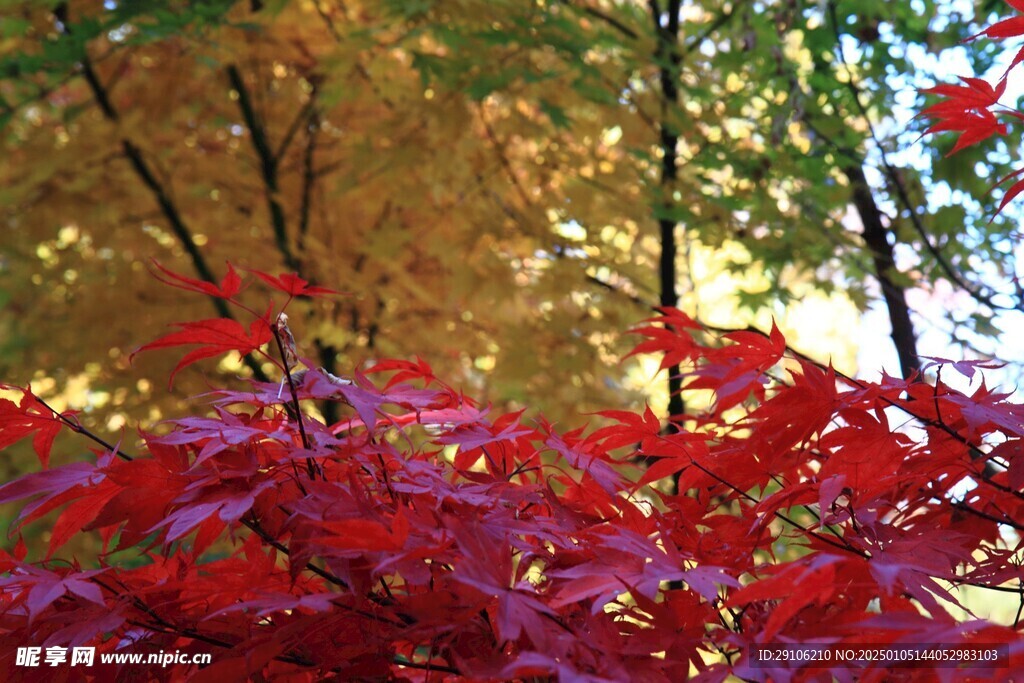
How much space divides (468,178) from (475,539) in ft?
5.85

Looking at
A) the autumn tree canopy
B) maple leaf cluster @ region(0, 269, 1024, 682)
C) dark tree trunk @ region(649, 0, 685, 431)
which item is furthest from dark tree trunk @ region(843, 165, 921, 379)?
maple leaf cluster @ region(0, 269, 1024, 682)

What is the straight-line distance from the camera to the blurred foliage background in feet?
6.01

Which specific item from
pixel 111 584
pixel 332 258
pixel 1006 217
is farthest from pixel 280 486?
pixel 332 258

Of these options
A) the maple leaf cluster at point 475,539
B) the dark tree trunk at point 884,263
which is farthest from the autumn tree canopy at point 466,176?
the maple leaf cluster at point 475,539

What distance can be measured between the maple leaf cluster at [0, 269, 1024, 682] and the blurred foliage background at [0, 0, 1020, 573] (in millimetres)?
611

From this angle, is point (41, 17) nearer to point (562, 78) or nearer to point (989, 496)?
point (562, 78)

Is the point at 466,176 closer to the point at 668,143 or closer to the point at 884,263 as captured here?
the point at 668,143

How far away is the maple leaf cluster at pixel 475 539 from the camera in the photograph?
0.68m

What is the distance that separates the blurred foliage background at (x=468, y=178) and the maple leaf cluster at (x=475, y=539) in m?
0.61

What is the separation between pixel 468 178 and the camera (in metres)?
2.37

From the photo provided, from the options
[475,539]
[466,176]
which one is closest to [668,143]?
[466,176]

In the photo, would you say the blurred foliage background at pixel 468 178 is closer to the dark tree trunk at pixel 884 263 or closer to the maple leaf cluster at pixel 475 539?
the dark tree trunk at pixel 884 263

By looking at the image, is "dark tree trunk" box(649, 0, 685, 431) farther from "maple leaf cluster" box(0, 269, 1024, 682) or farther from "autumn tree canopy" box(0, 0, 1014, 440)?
"maple leaf cluster" box(0, 269, 1024, 682)

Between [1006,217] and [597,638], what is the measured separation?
1.37m
